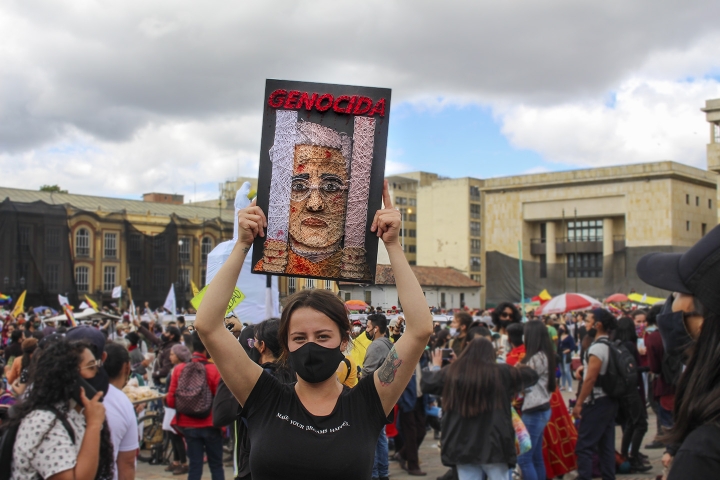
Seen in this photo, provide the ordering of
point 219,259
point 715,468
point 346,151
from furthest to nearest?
1. point 219,259
2. point 346,151
3. point 715,468

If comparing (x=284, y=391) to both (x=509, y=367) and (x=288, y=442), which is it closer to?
(x=288, y=442)

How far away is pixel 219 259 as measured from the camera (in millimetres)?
6539

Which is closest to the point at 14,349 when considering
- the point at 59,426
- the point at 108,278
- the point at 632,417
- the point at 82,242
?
the point at 59,426

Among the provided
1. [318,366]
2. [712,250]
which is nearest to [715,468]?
[712,250]

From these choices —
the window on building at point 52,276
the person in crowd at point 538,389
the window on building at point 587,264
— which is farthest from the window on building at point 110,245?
the person in crowd at point 538,389

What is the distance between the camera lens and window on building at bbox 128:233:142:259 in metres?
43.7

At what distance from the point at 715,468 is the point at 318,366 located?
161cm

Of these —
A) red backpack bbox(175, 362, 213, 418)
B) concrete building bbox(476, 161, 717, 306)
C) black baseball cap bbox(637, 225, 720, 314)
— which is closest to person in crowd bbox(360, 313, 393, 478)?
black baseball cap bbox(637, 225, 720, 314)

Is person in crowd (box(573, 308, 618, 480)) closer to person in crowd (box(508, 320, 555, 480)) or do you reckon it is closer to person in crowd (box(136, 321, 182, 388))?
person in crowd (box(508, 320, 555, 480))

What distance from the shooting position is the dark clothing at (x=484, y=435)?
6355 millimetres

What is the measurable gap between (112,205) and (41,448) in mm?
77212

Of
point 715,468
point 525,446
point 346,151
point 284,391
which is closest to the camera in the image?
point 715,468

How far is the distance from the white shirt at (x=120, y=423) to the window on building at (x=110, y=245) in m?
52.4

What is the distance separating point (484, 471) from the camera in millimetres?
6578
